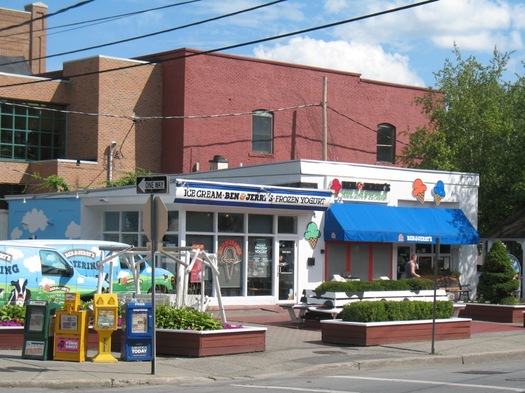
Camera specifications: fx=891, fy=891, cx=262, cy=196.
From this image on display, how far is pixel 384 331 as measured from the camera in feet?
61.9

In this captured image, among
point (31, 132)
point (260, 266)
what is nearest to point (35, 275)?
point (260, 266)

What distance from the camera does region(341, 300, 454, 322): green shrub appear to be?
18844 mm

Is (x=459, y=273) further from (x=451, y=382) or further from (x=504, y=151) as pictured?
(x=451, y=382)

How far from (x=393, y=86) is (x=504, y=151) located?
36.2ft

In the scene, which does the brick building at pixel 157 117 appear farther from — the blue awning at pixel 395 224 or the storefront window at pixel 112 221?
the blue awning at pixel 395 224

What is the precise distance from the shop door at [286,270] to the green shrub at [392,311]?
837cm

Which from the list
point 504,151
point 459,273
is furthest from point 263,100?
point 459,273

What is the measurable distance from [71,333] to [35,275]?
6.03 metres

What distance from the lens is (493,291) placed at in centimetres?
2561

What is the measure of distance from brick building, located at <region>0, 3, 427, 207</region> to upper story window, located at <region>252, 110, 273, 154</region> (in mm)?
48

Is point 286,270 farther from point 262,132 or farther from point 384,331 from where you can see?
point 262,132

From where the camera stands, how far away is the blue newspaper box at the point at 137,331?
15570 mm

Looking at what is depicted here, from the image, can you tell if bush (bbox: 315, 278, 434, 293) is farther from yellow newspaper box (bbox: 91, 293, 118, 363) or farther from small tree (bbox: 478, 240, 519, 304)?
yellow newspaper box (bbox: 91, 293, 118, 363)

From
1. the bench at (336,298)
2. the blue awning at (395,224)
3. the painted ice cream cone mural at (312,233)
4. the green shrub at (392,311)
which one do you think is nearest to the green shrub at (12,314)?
the green shrub at (392,311)
